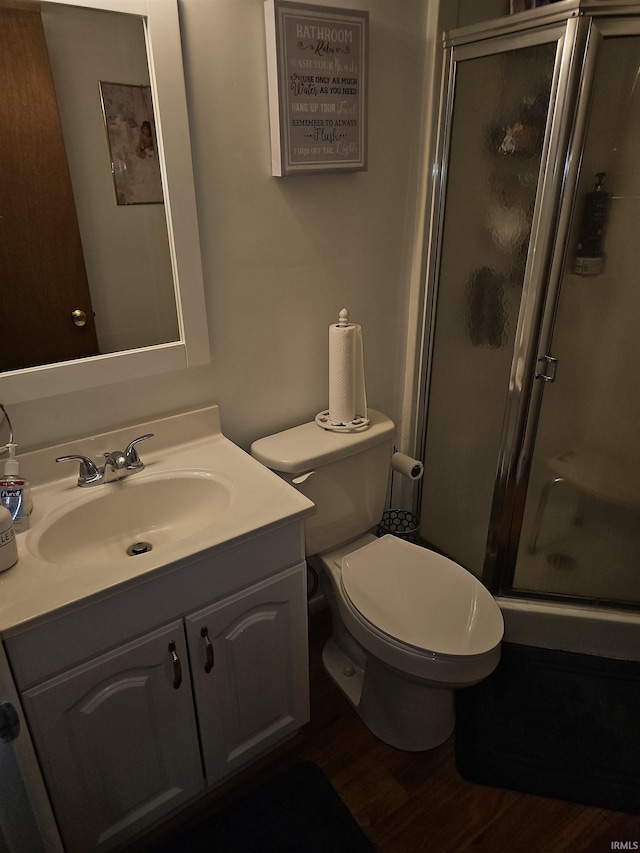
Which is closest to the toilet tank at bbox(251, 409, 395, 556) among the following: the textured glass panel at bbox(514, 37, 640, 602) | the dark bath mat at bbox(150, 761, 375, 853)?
the textured glass panel at bbox(514, 37, 640, 602)

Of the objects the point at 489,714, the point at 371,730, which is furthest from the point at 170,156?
the point at 489,714

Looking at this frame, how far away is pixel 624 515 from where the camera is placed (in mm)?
1764

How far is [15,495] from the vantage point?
1.13m

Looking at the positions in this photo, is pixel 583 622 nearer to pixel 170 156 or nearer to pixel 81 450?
pixel 81 450

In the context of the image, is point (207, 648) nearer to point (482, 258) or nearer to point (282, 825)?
point (282, 825)

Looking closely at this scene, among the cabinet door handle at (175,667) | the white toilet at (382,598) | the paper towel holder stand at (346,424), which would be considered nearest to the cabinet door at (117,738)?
the cabinet door handle at (175,667)

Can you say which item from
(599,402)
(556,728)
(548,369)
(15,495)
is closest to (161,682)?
(15,495)

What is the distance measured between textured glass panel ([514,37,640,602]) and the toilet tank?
19.6 inches

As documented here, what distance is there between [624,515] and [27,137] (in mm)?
1865

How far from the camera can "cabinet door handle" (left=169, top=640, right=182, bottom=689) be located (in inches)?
45.5

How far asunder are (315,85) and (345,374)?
72 centimetres

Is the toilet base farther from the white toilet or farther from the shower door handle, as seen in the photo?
the shower door handle

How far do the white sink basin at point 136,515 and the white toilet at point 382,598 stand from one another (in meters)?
0.21

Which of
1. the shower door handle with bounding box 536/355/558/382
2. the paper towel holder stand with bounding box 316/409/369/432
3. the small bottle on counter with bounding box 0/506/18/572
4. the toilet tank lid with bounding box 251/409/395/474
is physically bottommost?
the toilet tank lid with bounding box 251/409/395/474
